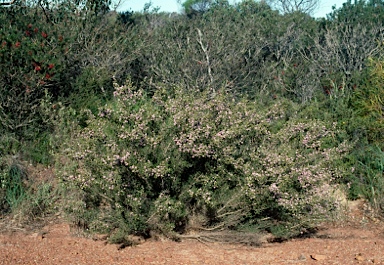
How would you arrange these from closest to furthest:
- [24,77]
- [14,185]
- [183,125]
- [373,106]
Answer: [183,125]
[14,185]
[373,106]
[24,77]

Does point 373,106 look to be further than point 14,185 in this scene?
Yes

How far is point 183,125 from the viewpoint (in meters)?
5.82

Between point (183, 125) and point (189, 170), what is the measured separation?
1.89 ft

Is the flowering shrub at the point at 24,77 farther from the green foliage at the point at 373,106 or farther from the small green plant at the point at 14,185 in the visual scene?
the green foliage at the point at 373,106

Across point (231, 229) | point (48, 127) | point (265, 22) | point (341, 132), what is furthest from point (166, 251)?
point (265, 22)

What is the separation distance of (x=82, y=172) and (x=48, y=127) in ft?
11.3

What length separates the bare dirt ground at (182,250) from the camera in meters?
5.58

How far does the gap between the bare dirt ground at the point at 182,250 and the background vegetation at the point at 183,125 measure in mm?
188

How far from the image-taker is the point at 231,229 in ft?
20.6

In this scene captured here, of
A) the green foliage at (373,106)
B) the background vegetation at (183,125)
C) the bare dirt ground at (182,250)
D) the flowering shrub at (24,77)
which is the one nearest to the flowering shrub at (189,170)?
the background vegetation at (183,125)

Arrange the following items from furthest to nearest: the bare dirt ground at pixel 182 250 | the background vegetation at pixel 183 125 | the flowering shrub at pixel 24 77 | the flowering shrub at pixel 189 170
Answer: the flowering shrub at pixel 24 77
the background vegetation at pixel 183 125
the flowering shrub at pixel 189 170
the bare dirt ground at pixel 182 250

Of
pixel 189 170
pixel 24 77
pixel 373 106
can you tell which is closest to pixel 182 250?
pixel 189 170

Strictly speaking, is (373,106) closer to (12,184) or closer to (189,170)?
(189,170)

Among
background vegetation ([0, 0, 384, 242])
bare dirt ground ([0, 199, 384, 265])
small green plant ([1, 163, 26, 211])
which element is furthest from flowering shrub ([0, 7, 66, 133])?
bare dirt ground ([0, 199, 384, 265])
